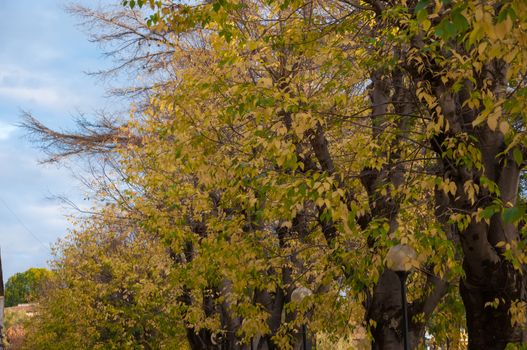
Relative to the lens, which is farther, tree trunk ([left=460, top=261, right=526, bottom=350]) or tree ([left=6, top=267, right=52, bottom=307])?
tree ([left=6, top=267, right=52, bottom=307])

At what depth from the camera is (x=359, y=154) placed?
458 inches

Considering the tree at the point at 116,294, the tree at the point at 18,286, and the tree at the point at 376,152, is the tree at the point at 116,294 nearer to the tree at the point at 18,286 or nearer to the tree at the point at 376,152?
the tree at the point at 376,152

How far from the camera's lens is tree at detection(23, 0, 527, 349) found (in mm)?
9617

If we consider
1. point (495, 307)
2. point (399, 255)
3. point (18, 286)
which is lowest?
point (495, 307)

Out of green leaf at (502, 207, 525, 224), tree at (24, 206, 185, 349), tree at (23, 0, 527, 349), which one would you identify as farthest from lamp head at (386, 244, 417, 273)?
tree at (24, 206, 185, 349)

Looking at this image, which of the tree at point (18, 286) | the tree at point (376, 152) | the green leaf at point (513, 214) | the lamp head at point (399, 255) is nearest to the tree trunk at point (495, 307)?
the tree at point (376, 152)

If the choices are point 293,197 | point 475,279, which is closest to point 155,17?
point 293,197

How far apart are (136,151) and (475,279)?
14.4 m

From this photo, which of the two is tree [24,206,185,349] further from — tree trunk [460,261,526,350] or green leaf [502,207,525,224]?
green leaf [502,207,525,224]

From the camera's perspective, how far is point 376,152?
12.0 metres

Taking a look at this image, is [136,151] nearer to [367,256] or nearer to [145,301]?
[145,301]

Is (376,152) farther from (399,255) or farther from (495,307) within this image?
(495,307)

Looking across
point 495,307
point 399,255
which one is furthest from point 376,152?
point 495,307

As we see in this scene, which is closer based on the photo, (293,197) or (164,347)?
(293,197)
